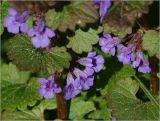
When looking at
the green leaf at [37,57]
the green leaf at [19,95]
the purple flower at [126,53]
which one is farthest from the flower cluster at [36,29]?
the green leaf at [19,95]

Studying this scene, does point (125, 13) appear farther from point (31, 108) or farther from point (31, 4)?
point (31, 108)

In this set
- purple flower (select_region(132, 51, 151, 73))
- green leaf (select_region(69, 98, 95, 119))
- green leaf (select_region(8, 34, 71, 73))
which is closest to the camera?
green leaf (select_region(8, 34, 71, 73))

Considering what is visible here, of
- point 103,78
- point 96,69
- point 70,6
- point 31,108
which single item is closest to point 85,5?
point 70,6

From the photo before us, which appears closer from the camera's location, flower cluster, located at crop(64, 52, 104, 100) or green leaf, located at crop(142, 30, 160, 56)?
green leaf, located at crop(142, 30, 160, 56)

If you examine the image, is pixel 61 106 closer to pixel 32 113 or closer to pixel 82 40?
pixel 32 113

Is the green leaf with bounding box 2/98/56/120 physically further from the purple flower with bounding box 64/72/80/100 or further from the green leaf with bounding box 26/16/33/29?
the green leaf with bounding box 26/16/33/29

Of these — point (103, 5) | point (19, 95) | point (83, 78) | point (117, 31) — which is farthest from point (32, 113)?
point (103, 5)

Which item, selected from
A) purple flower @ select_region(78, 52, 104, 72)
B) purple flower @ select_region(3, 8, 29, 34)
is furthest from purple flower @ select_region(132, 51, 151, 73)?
purple flower @ select_region(3, 8, 29, 34)

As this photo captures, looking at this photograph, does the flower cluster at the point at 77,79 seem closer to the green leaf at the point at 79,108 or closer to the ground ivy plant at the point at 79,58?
the ground ivy plant at the point at 79,58
